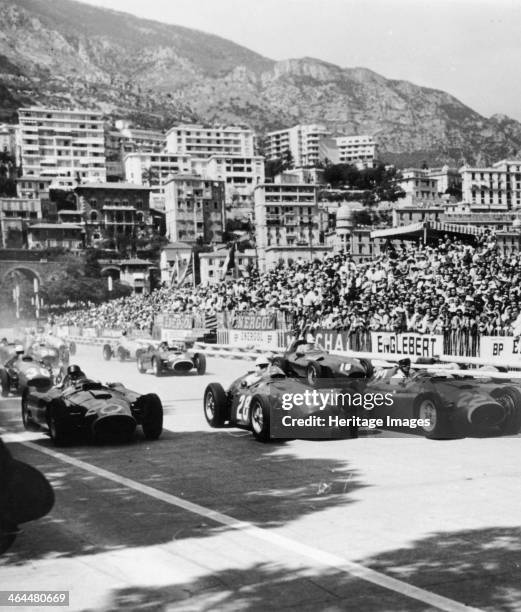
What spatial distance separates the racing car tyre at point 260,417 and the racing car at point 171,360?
11.8 m

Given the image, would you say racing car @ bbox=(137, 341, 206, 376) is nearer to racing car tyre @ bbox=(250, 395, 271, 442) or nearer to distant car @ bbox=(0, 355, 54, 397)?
distant car @ bbox=(0, 355, 54, 397)

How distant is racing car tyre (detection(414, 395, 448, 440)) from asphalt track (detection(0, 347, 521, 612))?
12.8 inches

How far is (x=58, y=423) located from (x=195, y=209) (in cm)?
14333

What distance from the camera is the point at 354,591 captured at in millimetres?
6027

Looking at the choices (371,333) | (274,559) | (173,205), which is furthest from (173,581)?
(173,205)

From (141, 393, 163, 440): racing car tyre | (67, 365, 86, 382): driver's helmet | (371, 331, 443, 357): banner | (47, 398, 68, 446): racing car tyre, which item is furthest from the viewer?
(371, 331, 443, 357): banner

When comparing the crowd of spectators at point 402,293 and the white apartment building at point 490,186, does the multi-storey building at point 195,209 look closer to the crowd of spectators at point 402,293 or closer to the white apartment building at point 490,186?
the white apartment building at point 490,186

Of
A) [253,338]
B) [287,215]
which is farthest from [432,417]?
[287,215]

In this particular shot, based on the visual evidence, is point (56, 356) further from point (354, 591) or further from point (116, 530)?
point (354, 591)

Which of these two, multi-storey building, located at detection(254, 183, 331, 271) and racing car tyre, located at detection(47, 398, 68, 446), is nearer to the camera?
racing car tyre, located at detection(47, 398, 68, 446)

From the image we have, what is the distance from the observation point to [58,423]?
493 inches

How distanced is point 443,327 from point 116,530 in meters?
17.4

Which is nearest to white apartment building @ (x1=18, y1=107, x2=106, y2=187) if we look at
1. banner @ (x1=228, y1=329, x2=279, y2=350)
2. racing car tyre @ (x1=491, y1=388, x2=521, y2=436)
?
banner @ (x1=228, y1=329, x2=279, y2=350)

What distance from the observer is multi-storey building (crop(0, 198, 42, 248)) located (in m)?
144
